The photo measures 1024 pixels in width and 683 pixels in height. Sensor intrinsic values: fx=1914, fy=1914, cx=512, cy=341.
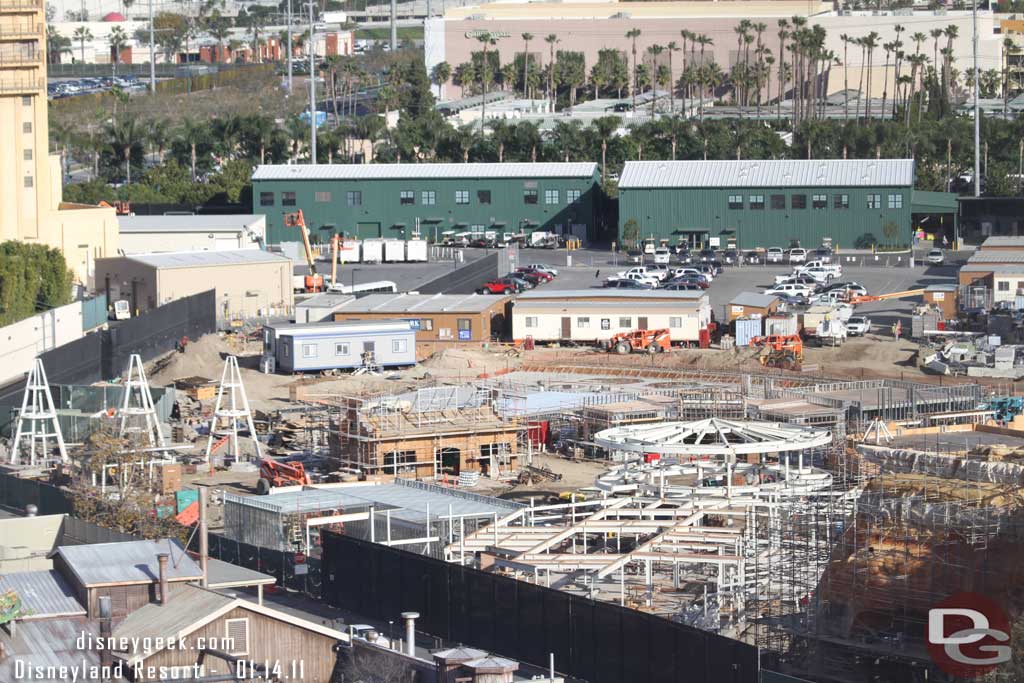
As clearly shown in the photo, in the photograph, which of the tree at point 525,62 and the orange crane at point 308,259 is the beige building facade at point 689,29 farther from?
the orange crane at point 308,259

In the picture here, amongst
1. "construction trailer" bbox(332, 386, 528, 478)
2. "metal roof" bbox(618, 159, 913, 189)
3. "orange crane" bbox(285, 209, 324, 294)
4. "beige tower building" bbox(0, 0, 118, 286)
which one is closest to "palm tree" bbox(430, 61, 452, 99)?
"orange crane" bbox(285, 209, 324, 294)

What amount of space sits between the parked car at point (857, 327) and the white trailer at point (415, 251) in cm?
2378

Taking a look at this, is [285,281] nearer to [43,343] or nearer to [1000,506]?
[43,343]

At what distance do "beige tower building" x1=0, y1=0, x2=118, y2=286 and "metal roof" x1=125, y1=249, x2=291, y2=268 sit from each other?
11.1ft

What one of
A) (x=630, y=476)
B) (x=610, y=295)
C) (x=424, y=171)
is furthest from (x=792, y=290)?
(x=630, y=476)

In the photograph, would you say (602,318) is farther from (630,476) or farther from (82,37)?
(82,37)

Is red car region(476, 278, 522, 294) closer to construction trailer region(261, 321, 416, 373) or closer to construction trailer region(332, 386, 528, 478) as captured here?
construction trailer region(261, 321, 416, 373)

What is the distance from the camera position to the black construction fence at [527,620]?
79.8 ft

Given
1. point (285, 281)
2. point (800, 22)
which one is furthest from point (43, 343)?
point (800, 22)

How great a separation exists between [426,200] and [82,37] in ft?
327

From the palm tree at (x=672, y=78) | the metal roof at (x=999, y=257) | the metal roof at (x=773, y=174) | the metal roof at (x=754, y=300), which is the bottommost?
the metal roof at (x=754, y=300)

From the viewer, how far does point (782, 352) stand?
175 ft

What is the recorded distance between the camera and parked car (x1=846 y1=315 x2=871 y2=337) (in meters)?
56.9

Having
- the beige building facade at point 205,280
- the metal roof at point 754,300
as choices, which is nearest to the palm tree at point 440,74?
the beige building facade at point 205,280
